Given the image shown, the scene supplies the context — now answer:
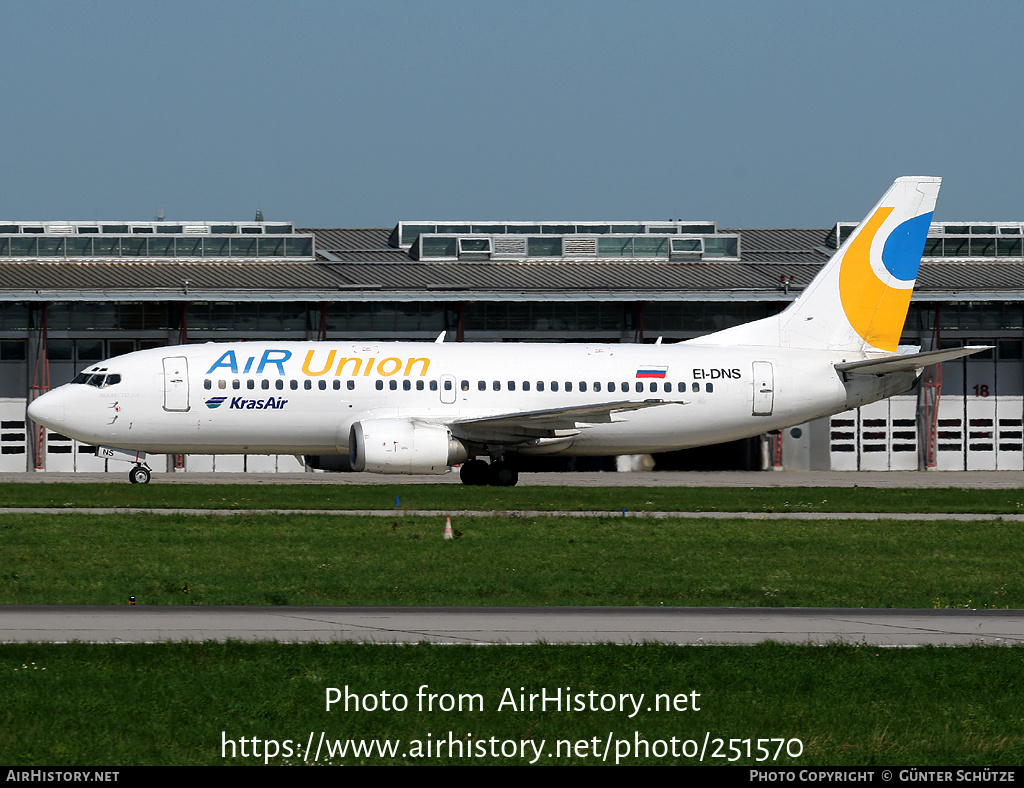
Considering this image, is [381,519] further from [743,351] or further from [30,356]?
[30,356]

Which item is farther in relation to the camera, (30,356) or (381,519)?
(30,356)

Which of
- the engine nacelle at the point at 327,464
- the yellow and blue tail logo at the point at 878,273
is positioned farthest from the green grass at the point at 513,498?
the engine nacelle at the point at 327,464

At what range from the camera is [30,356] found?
183ft

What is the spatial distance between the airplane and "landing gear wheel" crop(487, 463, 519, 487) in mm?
54

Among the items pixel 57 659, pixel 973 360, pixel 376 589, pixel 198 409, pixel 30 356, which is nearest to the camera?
pixel 57 659

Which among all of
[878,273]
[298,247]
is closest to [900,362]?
[878,273]

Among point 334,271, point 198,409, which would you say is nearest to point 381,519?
point 198,409

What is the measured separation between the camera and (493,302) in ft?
192

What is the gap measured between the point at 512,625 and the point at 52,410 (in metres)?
27.5

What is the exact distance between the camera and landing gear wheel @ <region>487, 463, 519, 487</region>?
136ft

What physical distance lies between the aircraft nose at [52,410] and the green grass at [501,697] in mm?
27497

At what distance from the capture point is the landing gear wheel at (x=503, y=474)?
136ft

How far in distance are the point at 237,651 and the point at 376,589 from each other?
577cm

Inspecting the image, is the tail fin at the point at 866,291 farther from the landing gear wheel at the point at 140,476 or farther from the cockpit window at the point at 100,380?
the cockpit window at the point at 100,380
